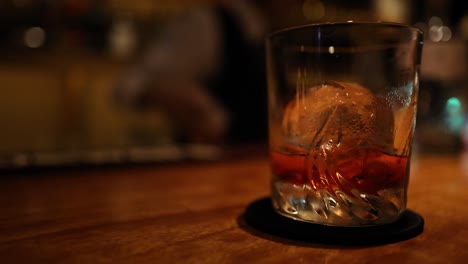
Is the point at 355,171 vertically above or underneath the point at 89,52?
underneath

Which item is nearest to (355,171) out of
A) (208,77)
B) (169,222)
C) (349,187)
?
(349,187)

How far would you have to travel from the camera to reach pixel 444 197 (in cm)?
58

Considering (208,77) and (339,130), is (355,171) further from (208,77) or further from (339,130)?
(208,77)

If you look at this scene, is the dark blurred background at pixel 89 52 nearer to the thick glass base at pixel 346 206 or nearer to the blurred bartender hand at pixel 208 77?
the blurred bartender hand at pixel 208 77

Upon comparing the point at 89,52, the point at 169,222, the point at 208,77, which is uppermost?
the point at 89,52

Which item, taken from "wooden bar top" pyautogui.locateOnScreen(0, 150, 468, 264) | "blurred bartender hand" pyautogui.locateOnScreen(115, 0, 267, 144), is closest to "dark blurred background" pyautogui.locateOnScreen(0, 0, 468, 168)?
"blurred bartender hand" pyautogui.locateOnScreen(115, 0, 267, 144)

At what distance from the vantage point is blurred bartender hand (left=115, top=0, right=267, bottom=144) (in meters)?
2.19

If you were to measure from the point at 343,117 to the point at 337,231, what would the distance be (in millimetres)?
117

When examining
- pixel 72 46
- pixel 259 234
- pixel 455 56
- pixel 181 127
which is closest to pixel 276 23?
pixel 181 127

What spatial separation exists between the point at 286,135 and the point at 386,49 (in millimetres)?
167

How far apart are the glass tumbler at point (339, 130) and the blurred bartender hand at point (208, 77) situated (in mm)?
1662

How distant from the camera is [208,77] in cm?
243

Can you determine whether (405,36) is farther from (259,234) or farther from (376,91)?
(259,234)

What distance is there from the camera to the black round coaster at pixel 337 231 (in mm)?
359
